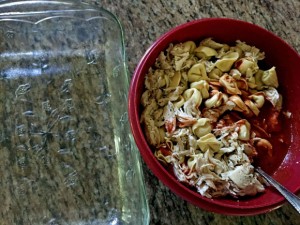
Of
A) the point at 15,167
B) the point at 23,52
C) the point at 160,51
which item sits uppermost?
the point at 160,51

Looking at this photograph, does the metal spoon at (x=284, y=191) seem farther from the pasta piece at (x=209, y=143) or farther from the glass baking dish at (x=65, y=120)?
the glass baking dish at (x=65, y=120)

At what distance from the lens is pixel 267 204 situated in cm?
71

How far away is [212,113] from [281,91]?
0.14 meters

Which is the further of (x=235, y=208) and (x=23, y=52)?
(x=23, y=52)

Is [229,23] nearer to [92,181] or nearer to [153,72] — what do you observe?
[153,72]

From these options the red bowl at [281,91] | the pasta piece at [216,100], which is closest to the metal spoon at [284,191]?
the red bowl at [281,91]

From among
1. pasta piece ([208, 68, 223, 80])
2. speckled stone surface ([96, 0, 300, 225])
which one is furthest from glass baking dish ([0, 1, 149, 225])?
pasta piece ([208, 68, 223, 80])

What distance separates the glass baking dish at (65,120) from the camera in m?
0.79

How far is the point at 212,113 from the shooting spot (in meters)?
0.76

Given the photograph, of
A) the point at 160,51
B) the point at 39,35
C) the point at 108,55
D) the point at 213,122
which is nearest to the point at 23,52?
the point at 39,35

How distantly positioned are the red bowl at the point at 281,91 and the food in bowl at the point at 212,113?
0.04 ft

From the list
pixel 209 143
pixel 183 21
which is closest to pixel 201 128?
pixel 209 143

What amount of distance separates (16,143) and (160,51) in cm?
28

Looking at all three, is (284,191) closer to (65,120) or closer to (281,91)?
(281,91)
